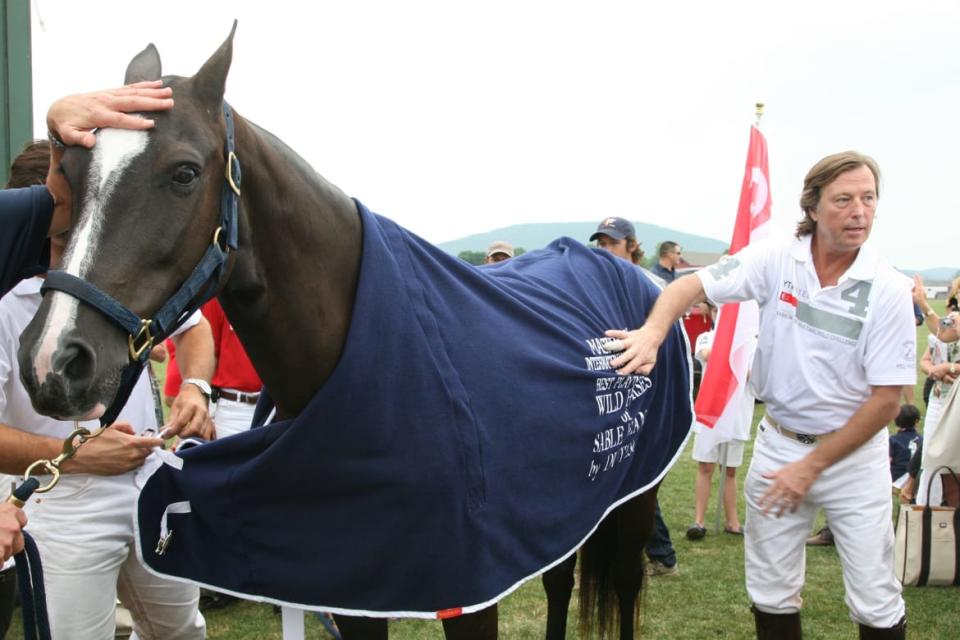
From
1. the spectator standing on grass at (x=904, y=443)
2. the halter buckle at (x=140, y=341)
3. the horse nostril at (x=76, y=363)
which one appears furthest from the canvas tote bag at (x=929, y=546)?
the horse nostril at (x=76, y=363)

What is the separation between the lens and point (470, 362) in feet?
6.92

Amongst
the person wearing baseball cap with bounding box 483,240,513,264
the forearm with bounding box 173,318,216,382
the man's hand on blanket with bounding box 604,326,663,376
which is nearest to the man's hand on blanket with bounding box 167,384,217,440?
the forearm with bounding box 173,318,216,382

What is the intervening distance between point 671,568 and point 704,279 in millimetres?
2776

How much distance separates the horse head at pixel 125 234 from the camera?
143 centimetres

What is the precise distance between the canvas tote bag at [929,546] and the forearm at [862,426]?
94.7 inches

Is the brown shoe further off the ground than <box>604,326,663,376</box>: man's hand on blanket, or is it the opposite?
<box>604,326,663,376</box>: man's hand on blanket

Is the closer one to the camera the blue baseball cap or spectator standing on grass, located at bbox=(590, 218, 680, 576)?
spectator standing on grass, located at bbox=(590, 218, 680, 576)

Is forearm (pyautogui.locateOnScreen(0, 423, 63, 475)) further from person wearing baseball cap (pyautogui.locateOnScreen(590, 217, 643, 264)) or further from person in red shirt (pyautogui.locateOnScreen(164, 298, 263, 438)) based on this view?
person wearing baseball cap (pyautogui.locateOnScreen(590, 217, 643, 264))

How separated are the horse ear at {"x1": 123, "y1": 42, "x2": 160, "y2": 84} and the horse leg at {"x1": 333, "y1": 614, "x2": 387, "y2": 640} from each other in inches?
64.0

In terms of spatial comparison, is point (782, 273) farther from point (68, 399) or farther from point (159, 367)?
point (159, 367)

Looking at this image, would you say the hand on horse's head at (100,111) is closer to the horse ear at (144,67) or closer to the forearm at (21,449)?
the horse ear at (144,67)

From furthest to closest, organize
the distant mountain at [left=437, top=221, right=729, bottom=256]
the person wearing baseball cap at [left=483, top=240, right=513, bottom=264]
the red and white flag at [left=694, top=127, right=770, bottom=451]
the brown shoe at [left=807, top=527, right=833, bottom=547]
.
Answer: the distant mountain at [left=437, top=221, right=729, bottom=256]
the person wearing baseball cap at [left=483, top=240, right=513, bottom=264]
the brown shoe at [left=807, top=527, right=833, bottom=547]
the red and white flag at [left=694, top=127, right=770, bottom=451]

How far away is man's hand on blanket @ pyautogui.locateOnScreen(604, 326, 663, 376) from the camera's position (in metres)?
2.74

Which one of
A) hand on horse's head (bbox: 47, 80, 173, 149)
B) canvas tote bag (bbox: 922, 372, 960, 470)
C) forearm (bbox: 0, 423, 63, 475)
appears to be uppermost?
hand on horse's head (bbox: 47, 80, 173, 149)
